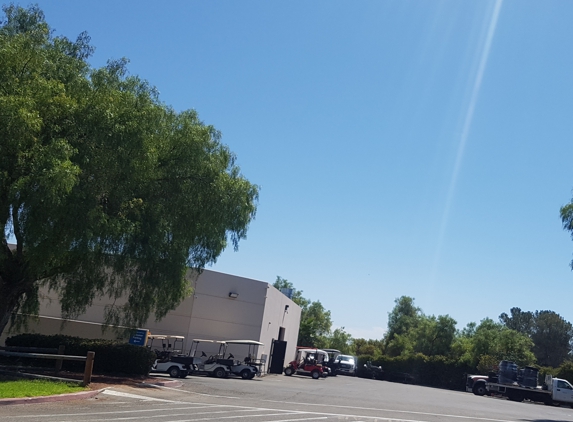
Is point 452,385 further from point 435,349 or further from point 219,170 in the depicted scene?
point 219,170

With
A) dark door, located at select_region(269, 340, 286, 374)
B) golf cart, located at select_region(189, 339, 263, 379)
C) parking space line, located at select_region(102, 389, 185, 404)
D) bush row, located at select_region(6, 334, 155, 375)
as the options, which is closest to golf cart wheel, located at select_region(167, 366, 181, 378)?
bush row, located at select_region(6, 334, 155, 375)

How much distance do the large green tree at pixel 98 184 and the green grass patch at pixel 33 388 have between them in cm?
327

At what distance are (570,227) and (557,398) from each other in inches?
771

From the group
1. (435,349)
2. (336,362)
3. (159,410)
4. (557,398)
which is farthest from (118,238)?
(435,349)

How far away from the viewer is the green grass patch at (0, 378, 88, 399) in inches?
582

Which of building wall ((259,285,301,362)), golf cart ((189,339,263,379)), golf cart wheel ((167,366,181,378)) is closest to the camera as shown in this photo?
golf cart wheel ((167,366,181,378))

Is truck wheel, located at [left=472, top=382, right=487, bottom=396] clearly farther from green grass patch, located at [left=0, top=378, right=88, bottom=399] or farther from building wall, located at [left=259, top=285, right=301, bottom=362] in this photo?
green grass patch, located at [left=0, top=378, right=88, bottom=399]

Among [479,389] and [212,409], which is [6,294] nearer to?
[212,409]

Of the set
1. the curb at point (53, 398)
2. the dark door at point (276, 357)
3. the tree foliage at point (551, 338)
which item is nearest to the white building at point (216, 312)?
the dark door at point (276, 357)

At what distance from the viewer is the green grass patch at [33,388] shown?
14.8 m

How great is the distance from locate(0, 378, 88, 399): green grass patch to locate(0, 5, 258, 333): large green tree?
3.27 meters

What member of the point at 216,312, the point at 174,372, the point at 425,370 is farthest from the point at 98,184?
the point at 425,370

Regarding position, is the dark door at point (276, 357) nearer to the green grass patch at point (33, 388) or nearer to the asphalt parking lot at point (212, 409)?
the asphalt parking lot at point (212, 409)

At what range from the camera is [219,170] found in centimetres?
2214
